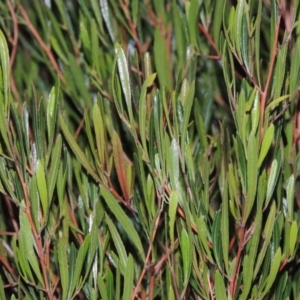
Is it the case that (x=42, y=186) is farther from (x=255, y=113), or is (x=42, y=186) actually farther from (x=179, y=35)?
(x=179, y=35)

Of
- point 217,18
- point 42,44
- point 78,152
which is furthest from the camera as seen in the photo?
point 42,44

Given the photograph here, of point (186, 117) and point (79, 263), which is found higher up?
point (186, 117)

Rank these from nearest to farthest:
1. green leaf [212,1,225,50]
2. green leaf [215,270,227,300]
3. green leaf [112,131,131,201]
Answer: green leaf [215,270,227,300], green leaf [112,131,131,201], green leaf [212,1,225,50]

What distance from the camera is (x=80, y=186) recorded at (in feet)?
2.88

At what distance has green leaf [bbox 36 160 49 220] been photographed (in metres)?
0.72

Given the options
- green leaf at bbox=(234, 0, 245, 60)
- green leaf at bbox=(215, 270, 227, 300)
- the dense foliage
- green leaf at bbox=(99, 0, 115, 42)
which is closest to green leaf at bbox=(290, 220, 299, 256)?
the dense foliage

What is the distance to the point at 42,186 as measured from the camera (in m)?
0.73

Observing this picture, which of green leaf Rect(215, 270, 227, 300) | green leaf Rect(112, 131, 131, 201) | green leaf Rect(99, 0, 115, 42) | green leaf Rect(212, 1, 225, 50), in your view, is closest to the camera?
green leaf Rect(215, 270, 227, 300)

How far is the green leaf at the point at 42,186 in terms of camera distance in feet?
2.37

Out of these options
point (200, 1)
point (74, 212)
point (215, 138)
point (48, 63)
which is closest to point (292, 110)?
point (215, 138)

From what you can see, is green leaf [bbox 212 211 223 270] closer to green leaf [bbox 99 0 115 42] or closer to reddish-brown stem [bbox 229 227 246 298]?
reddish-brown stem [bbox 229 227 246 298]

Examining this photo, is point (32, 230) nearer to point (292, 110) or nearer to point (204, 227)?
point (204, 227)

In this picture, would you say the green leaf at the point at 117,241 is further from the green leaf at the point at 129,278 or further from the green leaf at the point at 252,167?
the green leaf at the point at 252,167

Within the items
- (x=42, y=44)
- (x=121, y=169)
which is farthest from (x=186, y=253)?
(x=42, y=44)
